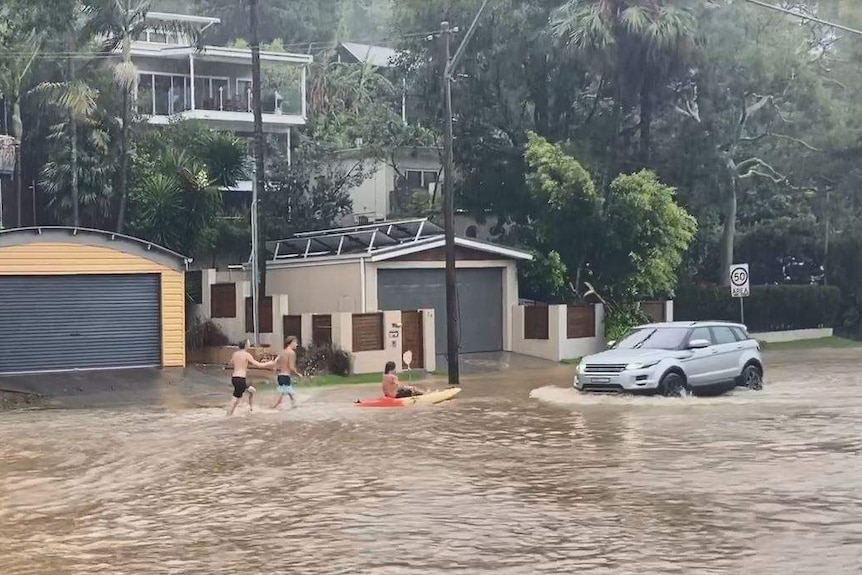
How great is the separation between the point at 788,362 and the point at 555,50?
13.4 meters

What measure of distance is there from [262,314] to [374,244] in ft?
12.5

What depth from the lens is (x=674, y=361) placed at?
22.1 meters

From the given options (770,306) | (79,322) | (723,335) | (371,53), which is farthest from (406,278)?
(371,53)

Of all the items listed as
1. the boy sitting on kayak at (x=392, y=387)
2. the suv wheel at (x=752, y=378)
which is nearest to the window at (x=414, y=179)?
the suv wheel at (x=752, y=378)

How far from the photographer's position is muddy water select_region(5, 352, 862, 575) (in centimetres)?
999

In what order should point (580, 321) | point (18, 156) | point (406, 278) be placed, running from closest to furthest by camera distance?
point (406, 278) < point (580, 321) < point (18, 156)

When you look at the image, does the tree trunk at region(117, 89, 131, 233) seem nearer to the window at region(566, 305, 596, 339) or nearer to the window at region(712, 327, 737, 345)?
the window at region(566, 305, 596, 339)

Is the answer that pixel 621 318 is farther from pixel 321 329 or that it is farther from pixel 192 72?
pixel 192 72

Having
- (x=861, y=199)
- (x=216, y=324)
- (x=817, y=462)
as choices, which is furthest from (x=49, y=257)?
(x=861, y=199)

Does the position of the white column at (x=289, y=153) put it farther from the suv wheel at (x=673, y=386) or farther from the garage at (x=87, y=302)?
the suv wheel at (x=673, y=386)

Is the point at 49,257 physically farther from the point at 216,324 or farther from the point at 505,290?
the point at 505,290

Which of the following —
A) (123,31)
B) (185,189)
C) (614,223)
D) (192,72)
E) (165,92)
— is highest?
(192,72)

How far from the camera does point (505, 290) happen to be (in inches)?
1417

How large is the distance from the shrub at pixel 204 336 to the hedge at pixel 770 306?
57.5ft
